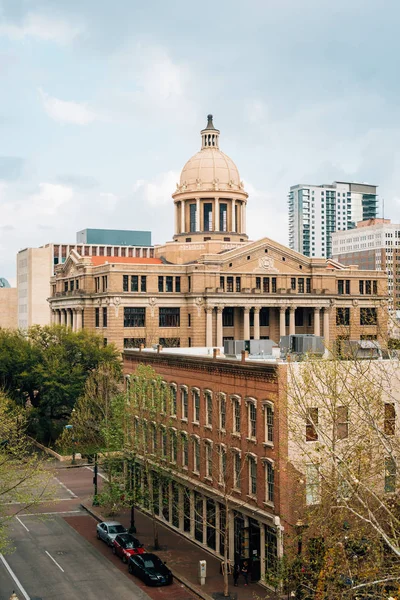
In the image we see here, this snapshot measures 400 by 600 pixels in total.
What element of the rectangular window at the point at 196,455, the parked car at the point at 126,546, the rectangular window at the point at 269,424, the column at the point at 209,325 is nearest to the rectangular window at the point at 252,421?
the rectangular window at the point at 269,424

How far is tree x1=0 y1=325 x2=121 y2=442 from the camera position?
86.2 metres

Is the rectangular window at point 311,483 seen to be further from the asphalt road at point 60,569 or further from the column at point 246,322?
the column at point 246,322

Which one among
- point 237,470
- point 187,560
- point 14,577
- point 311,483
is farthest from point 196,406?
point 14,577

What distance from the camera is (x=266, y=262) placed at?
115438 mm

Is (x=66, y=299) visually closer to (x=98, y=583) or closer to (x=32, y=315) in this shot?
(x=32, y=315)

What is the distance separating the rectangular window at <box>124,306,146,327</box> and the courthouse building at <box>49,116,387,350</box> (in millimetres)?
139

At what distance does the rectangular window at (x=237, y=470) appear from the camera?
44.9 metres

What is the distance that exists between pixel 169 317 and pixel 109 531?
62.6m

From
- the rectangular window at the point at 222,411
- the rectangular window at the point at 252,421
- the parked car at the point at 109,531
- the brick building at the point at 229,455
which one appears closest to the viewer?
the brick building at the point at 229,455

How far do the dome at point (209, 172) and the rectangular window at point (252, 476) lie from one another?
82594 mm

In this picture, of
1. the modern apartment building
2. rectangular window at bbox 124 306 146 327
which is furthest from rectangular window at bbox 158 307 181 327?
the modern apartment building

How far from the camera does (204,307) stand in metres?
112

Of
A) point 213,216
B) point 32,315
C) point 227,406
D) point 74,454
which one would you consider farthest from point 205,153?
point 227,406

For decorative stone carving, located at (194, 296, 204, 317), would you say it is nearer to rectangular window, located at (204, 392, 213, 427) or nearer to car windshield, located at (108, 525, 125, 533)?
car windshield, located at (108, 525, 125, 533)
